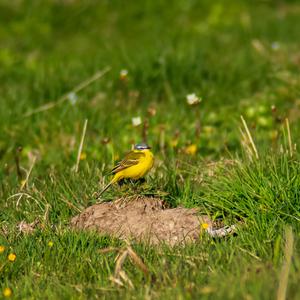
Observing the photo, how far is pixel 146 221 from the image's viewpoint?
5.51 metres

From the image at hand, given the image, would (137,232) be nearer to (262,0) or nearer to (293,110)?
(293,110)

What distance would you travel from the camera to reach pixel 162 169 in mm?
6531

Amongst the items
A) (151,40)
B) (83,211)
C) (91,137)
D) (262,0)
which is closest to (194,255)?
(83,211)

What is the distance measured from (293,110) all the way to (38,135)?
9.09ft

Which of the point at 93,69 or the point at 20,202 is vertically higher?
the point at 20,202

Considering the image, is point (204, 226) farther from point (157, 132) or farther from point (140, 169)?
point (157, 132)

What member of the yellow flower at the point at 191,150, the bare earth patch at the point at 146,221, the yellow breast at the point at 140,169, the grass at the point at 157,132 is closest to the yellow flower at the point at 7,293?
the grass at the point at 157,132

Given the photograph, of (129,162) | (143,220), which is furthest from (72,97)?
(143,220)

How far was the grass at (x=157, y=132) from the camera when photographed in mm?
4660

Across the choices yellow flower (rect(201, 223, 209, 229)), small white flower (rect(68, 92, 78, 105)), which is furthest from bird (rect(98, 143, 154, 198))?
small white flower (rect(68, 92, 78, 105))

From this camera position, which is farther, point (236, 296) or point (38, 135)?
point (38, 135)

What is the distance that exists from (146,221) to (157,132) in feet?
9.15

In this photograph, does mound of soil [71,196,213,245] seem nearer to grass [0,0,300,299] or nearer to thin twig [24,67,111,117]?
grass [0,0,300,299]

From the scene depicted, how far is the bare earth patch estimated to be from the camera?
5.33 meters
